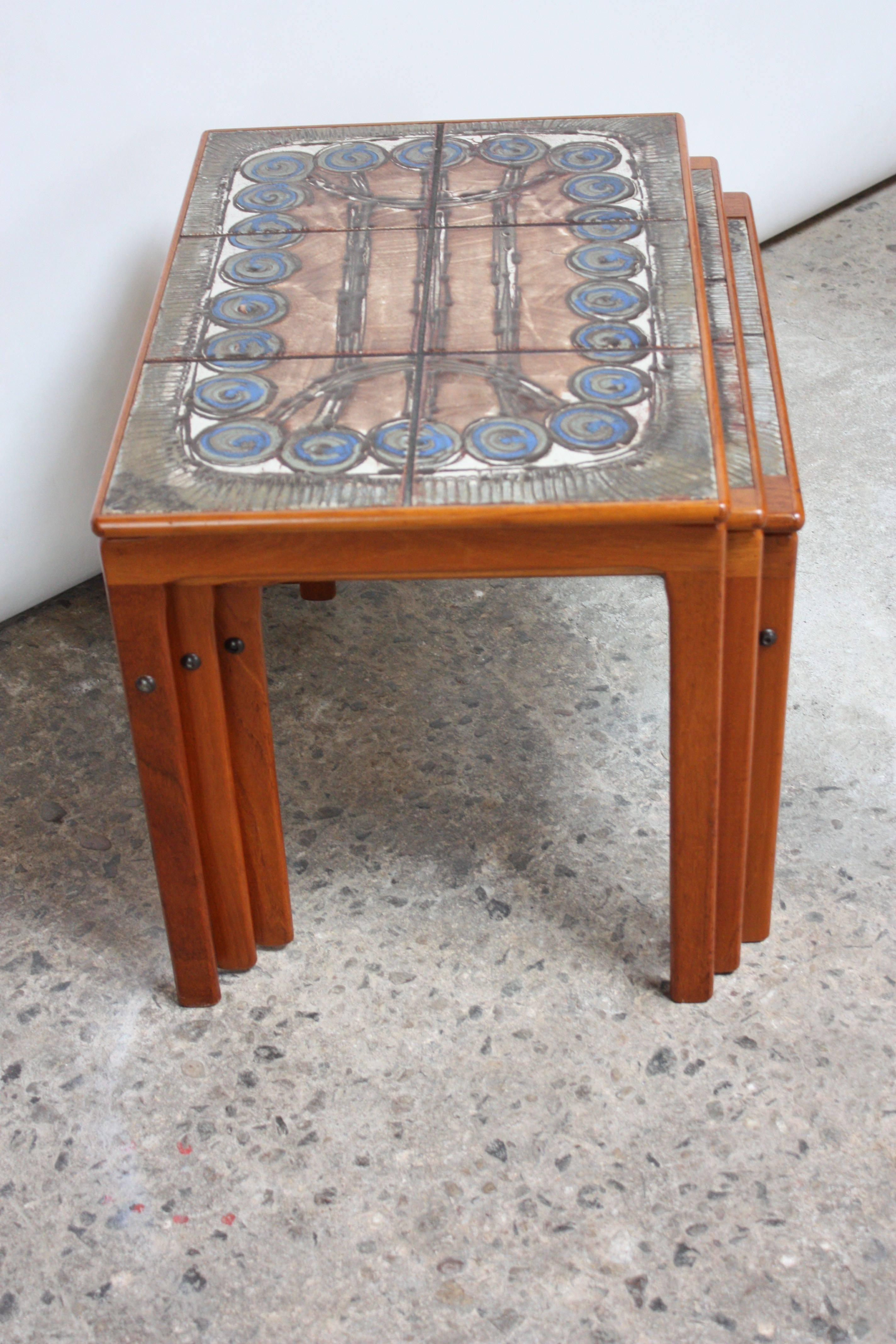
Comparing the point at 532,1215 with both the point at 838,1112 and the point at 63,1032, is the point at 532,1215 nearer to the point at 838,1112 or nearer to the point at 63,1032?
the point at 838,1112

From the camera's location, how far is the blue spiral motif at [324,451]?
1081 mm

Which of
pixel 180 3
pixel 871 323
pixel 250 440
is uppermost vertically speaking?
pixel 180 3

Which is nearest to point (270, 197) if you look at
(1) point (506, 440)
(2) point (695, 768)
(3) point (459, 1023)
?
(1) point (506, 440)

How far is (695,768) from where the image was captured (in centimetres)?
119

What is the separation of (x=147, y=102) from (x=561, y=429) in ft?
2.96

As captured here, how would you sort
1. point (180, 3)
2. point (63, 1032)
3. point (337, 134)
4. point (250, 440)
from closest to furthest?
point (250, 440) → point (63, 1032) → point (337, 134) → point (180, 3)

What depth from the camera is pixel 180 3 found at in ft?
5.46

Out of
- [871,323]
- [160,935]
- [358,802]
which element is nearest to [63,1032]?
[160,935]

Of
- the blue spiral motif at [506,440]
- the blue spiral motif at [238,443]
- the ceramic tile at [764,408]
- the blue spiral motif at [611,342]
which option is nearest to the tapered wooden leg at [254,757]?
the blue spiral motif at [238,443]

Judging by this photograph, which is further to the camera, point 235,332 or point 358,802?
point 358,802

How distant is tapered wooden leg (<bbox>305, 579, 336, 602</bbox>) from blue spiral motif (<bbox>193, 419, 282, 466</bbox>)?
0.70 m

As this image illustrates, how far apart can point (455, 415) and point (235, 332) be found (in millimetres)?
253

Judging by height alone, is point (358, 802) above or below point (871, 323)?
below

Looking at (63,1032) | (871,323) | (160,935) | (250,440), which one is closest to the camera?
(250,440)
